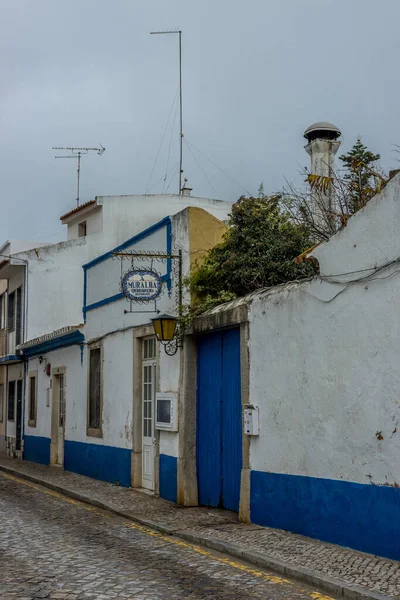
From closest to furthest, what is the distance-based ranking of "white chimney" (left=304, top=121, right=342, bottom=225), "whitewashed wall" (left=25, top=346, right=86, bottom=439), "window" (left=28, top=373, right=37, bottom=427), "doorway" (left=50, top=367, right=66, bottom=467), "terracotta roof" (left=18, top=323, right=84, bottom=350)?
"white chimney" (left=304, top=121, right=342, bottom=225) → "whitewashed wall" (left=25, top=346, right=86, bottom=439) → "terracotta roof" (left=18, top=323, right=84, bottom=350) → "doorway" (left=50, top=367, right=66, bottom=467) → "window" (left=28, top=373, right=37, bottom=427)

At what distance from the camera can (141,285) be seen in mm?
12172

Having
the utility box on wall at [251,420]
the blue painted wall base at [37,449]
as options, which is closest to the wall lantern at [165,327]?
the utility box on wall at [251,420]

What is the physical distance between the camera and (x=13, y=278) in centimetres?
2531

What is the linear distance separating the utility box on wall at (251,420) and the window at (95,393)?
6.32 meters

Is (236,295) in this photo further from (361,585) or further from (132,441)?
(361,585)

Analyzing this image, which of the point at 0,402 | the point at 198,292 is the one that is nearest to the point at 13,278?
the point at 0,402

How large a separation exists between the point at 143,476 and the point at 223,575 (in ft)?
21.6

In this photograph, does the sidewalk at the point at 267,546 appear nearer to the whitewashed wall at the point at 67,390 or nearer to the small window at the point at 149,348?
the small window at the point at 149,348

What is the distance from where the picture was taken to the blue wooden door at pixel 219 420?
35.4 feet

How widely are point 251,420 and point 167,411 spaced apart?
2589 mm

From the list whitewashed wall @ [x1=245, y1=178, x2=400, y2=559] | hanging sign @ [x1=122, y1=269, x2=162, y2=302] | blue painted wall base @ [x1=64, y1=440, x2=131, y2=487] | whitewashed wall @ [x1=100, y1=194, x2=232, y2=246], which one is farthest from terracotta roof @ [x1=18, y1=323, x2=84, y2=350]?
whitewashed wall @ [x1=245, y1=178, x2=400, y2=559]

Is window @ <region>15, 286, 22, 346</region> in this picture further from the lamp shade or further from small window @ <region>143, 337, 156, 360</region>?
the lamp shade

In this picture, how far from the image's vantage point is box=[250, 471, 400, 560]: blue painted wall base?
7527 mm

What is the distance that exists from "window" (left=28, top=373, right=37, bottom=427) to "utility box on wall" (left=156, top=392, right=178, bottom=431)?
9.93 m
